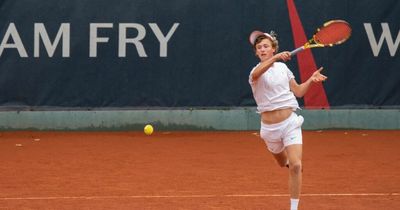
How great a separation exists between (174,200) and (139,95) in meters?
6.90

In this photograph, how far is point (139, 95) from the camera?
50.2 feet

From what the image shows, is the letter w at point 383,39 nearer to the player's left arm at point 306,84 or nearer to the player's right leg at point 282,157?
the player's right leg at point 282,157

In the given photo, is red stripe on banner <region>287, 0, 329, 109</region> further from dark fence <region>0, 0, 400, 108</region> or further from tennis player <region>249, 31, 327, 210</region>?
tennis player <region>249, 31, 327, 210</region>

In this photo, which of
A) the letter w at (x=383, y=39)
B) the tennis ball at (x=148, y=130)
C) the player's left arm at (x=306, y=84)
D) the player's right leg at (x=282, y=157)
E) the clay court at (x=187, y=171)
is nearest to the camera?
the player's left arm at (x=306, y=84)

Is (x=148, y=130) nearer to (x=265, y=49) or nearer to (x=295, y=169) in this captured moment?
(x=265, y=49)

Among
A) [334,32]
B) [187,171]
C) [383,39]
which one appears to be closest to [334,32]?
[334,32]

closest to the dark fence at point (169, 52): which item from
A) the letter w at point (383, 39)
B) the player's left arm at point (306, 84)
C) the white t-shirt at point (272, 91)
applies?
the letter w at point (383, 39)

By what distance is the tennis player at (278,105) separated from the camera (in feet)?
24.0

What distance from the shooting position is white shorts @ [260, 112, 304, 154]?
738 cm

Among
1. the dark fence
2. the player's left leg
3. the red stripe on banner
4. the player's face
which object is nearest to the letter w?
the dark fence

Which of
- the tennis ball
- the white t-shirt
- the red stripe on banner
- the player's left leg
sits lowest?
the player's left leg

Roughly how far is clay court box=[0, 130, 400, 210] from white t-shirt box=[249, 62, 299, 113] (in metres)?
1.15

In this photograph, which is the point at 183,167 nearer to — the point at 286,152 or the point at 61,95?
the point at 286,152

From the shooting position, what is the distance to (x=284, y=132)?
7410mm
